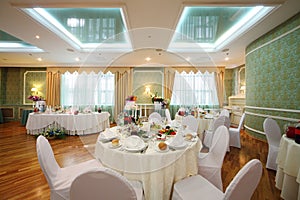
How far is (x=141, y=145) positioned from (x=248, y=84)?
4.80 m

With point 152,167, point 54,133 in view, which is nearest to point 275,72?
point 152,167

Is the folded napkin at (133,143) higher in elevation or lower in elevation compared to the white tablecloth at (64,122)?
Result: higher

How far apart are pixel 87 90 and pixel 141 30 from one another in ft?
9.96

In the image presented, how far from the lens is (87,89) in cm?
539

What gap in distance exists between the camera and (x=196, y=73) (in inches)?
267

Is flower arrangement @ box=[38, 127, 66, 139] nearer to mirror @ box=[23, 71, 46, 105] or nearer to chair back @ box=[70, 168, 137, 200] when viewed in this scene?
mirror @ box=[23, 71, 46, 105]

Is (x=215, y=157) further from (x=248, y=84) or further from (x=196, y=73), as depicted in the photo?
(x=196, y=73)

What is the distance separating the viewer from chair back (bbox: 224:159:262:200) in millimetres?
899

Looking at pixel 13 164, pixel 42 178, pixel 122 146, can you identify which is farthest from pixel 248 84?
pixel 13 164

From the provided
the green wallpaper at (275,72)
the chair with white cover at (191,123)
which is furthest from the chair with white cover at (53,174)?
the green wallpaper at (275,72)

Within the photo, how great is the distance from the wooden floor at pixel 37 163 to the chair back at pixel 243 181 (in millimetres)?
1271

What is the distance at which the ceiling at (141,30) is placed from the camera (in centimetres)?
Result: 268

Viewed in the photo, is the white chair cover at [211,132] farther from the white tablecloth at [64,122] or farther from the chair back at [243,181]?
the white tablecloth at [64,122]

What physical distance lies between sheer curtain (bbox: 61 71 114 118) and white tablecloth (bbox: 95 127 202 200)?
4118mm
